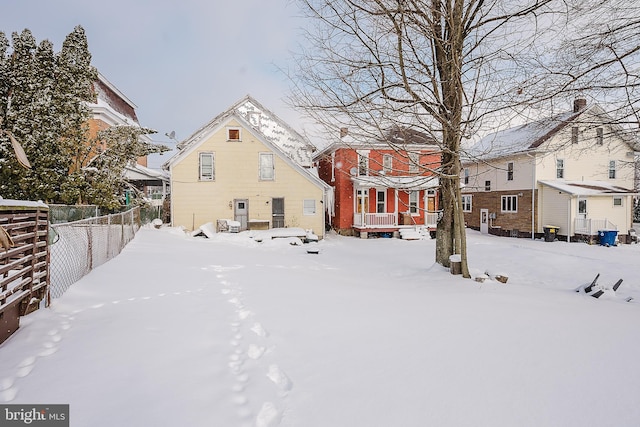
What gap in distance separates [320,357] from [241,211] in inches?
678

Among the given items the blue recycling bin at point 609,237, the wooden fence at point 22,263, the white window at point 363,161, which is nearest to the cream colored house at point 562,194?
the blue recycling bin at point 609,237

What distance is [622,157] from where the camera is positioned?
81.1ft

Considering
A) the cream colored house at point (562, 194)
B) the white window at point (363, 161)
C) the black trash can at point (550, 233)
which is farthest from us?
the black trash can at point (550, 233)

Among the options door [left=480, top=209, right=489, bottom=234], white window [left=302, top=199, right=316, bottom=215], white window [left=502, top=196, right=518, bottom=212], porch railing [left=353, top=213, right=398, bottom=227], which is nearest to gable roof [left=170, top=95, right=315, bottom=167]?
white window [left=302, top=199, right=316, bottom=215]

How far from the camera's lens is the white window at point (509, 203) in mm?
24766

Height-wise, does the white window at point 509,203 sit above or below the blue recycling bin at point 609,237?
above

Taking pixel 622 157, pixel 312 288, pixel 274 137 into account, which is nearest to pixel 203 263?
pixel 312 288

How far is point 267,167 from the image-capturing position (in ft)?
66.5

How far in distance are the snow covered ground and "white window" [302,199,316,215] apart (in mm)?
14354

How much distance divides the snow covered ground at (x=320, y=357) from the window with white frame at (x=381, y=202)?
56.2 ft

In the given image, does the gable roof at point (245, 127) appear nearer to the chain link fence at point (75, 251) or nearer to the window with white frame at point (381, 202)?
the window with white frame at point (381, 202)

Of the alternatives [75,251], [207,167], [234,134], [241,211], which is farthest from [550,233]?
[75,251]

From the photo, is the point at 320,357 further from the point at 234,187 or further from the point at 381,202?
the point at 381,202

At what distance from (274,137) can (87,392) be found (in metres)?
25.3
